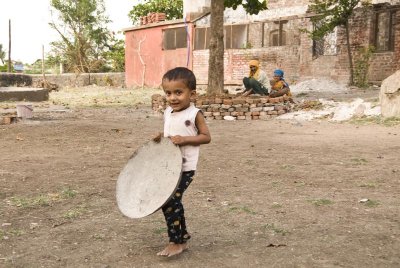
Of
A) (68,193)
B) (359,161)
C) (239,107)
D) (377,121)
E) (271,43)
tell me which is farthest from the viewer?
(271,43)

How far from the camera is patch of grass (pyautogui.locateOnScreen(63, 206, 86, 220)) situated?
12.1 feet

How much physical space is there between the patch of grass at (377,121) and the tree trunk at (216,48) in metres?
→ 3.39

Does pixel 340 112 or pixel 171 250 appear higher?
pixel 340 112

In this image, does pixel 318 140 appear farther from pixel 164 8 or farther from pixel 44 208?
pixel 164 8

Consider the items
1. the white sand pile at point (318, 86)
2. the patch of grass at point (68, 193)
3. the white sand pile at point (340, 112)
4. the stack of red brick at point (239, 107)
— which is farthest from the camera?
the white sand pile at point (318, 86)

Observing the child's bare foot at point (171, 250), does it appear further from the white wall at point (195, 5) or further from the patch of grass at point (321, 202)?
the white wall at point (195, 5)

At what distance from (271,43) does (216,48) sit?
9037 mm

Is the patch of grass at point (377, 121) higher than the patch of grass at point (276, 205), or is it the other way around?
the patch of grass at point (377, 121)

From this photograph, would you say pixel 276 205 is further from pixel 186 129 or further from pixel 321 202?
pixel 186 129

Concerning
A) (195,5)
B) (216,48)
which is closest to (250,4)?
(216,48)

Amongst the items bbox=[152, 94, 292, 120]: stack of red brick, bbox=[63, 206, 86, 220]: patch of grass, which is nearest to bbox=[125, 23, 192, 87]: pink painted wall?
bbox=[152, 94, 292, 120]: stack of red brick

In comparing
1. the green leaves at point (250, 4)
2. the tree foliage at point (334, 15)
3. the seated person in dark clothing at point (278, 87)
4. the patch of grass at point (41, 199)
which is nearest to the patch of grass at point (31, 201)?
the patch of grass at point (41, 199)

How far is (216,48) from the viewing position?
11594mm

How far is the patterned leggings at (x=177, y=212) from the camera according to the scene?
110 inches
